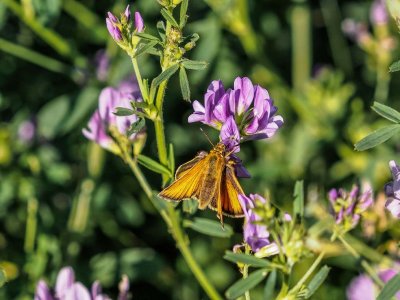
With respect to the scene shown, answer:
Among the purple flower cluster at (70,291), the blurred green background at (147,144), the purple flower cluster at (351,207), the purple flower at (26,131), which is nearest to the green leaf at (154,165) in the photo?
the purple flower cluster at (70,291)

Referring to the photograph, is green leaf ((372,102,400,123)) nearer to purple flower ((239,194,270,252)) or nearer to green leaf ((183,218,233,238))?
purple flower ((239,194,270,252))

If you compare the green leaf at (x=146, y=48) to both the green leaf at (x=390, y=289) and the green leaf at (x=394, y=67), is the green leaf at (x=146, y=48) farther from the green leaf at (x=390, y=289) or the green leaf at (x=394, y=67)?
the green leaf at (x=390, y=289)

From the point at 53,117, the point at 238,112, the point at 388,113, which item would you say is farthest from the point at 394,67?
the point at 53,117

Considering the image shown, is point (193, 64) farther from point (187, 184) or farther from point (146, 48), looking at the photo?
point (187, 184)

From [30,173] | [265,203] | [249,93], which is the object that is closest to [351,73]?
[30,173]

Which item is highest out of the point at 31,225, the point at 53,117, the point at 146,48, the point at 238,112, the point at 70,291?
the point at 146,48

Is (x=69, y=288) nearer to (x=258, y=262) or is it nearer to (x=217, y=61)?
(x=258, y=262)
